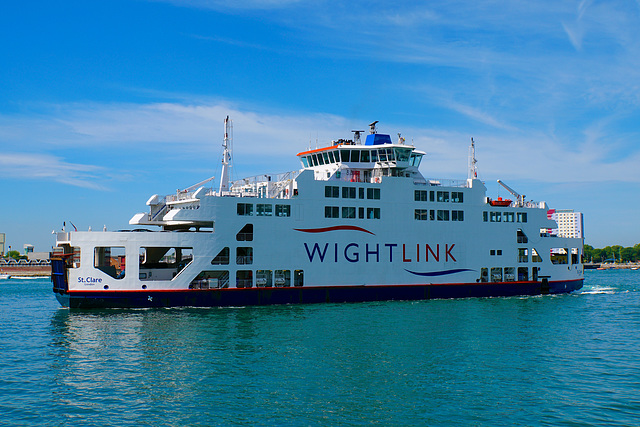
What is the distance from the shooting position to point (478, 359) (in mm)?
19531

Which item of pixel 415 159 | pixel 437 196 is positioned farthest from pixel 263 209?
pixel 437 196

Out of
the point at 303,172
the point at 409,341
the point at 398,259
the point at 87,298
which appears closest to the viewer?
the point at 409,341

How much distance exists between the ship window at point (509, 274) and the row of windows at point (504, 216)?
3565 mm

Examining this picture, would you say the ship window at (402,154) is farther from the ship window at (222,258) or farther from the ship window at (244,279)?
the ship window at (222,258)

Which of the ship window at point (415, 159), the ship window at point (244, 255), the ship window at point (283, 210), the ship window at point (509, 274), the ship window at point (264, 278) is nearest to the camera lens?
the ship window at point (244, 255)

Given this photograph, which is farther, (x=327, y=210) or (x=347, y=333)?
(x=327, y=210)

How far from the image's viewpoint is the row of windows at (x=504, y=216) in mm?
38250

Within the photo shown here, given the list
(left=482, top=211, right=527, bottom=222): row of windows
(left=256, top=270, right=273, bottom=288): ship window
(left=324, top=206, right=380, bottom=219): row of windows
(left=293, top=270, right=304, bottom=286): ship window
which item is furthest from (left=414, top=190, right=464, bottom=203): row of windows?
(left=256, top=270, right=273, bottom=288): ship window

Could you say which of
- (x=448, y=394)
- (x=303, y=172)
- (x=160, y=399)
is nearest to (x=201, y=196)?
(x=303, y=172)

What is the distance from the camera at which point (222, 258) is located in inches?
1215

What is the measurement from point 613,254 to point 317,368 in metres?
186

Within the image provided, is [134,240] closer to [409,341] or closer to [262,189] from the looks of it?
[262,189]

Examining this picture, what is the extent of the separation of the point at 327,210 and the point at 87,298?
14.5 metres

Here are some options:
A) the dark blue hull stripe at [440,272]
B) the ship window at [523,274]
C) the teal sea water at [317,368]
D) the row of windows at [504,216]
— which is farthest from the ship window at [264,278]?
the ship window at [523,274]
